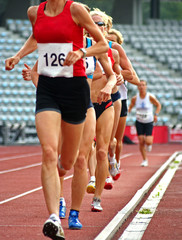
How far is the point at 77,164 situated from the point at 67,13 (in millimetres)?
1478

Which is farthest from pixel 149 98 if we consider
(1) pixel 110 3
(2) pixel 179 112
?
(1) pixel 110 3

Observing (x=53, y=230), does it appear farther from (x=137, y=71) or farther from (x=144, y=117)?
(x=137, y=71)

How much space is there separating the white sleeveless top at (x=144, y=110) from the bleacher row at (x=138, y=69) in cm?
1172

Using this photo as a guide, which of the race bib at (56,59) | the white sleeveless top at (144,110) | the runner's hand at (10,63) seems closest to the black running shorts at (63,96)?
the race bib at (56,59)

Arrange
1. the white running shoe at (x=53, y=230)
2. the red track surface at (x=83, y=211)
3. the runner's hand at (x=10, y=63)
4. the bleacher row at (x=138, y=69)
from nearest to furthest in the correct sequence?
the white running shoe at (x=53, y=230)
the runner's hand at (x=10, y=63)
the red track surface at (x=83, y=211)
the bleacher row at (x=138, y=69)

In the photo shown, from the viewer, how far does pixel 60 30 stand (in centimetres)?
491

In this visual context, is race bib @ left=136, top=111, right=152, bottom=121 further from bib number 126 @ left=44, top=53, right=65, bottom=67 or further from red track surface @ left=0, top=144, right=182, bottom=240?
bib number 126 @ left=44, top=53, right=65, bottom=67

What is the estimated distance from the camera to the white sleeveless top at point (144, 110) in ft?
53.6

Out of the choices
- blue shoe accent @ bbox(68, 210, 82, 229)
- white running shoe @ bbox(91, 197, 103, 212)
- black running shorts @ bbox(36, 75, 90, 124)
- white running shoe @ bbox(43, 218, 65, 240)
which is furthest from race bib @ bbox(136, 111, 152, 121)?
white running shoe @ bbox(43, 218, 65, 240)

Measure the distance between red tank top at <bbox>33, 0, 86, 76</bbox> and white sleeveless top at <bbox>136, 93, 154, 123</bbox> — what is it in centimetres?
1137

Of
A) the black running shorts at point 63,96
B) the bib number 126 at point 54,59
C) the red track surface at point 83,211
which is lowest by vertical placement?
the red track surface at point 83,211

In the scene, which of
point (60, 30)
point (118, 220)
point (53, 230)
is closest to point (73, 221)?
point (118, 220)

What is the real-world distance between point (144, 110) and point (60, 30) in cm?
1148

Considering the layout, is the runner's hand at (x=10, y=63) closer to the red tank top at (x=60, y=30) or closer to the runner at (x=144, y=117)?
the red tank top at (x=60, y=30)
